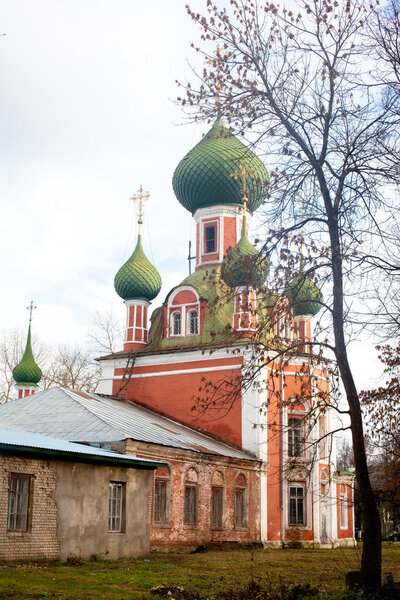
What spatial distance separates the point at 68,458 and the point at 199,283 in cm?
1313

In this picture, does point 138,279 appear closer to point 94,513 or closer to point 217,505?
point 217,505

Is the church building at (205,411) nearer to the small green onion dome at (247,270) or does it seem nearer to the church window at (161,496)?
the church window at (161,496)

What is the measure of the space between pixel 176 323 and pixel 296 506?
23.2 ft

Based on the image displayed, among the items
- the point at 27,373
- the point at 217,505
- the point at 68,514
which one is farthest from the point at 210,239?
the point at 68,514

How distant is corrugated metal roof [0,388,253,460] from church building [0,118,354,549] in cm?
6

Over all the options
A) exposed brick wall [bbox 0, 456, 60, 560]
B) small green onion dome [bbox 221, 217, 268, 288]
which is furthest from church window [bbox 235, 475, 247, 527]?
small green onion dome [bbox 221, 217, 268, 288]

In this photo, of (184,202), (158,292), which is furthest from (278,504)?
(184,202)

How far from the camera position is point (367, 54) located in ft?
33.8

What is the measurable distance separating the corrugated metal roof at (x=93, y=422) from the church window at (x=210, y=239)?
7040 mm

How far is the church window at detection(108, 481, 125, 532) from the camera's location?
43.8ft

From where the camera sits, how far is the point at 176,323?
24.8 meters

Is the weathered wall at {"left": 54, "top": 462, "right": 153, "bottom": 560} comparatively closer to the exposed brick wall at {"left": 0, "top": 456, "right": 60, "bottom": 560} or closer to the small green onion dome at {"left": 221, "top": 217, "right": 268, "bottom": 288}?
the exposed brick wall at {"left": 0, "top": 456, "right": 60, "bottom": 560}

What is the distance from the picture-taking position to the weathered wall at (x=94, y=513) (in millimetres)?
12227

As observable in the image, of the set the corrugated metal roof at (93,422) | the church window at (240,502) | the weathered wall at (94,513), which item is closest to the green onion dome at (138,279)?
the corrugated metal roof at (93,422)
